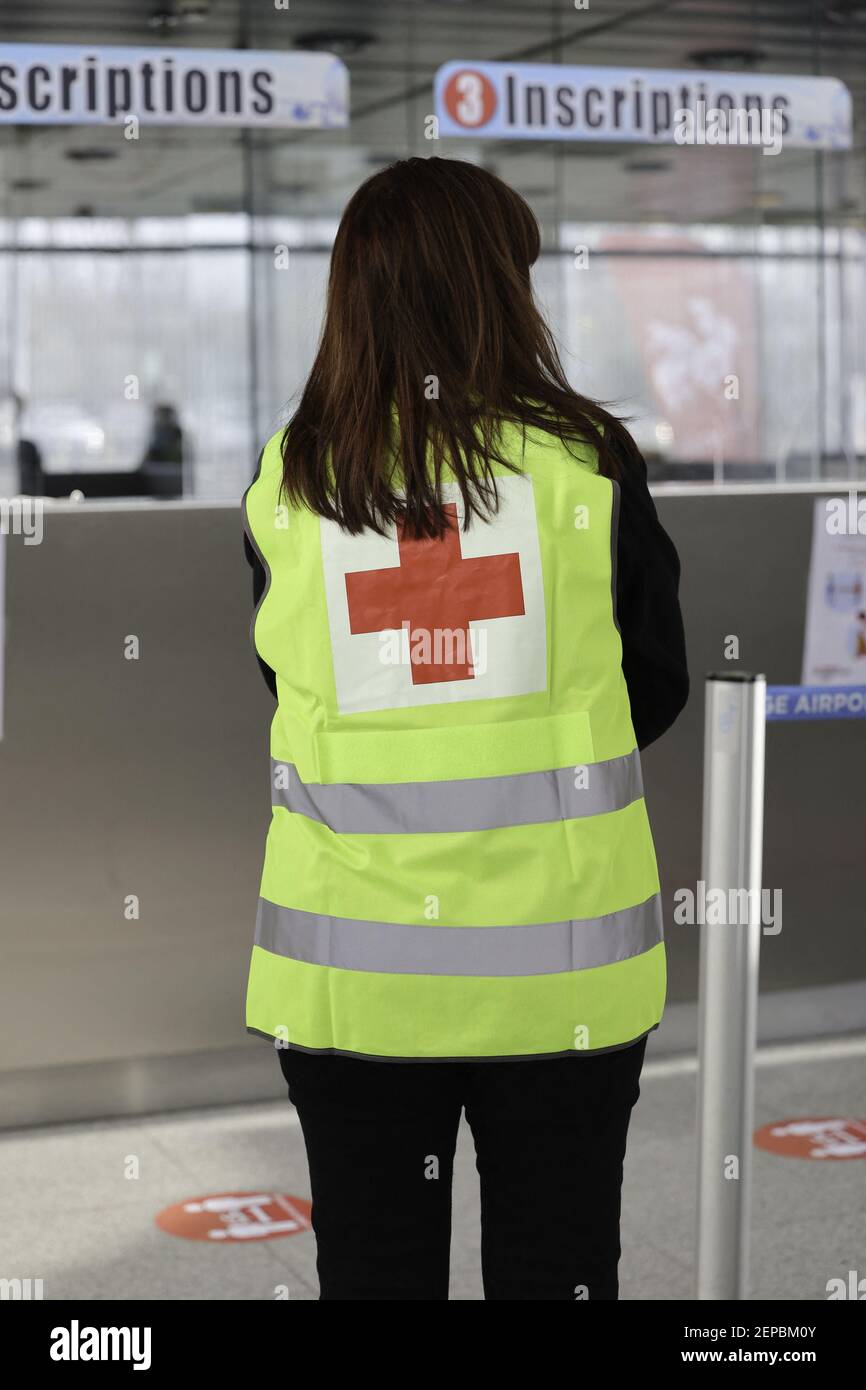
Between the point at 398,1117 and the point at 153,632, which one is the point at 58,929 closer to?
the point at 153,632

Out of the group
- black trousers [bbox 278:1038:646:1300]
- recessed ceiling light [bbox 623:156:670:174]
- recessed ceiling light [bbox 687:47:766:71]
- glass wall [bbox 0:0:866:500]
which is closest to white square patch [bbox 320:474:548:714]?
black trousers [bbox 278:1038:646:1300]

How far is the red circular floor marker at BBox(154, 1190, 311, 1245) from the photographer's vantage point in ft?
9.45

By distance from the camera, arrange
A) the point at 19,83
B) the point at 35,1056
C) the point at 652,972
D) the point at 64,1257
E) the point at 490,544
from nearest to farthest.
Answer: the point at 490,544 → the point at 652,972 → the point at 64,1257 → the point at 35,1056 → the point at 19,83

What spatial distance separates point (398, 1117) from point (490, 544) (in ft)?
1.67

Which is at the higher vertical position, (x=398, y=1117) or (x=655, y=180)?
(x=655, y=180)

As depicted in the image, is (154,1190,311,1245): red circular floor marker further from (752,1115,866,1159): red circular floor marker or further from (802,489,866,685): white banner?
(802,489,866,685): white banner

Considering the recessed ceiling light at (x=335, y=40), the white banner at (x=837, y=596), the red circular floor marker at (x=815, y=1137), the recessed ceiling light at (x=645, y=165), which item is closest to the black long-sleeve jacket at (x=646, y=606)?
the red circular floor marker at (x=815, y=1137)

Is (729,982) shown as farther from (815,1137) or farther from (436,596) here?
(815,1137)

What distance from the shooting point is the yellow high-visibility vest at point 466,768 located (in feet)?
4.86

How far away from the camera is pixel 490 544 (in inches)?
58.2

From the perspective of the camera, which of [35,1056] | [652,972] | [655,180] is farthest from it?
[655,180]

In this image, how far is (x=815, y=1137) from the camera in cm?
336
